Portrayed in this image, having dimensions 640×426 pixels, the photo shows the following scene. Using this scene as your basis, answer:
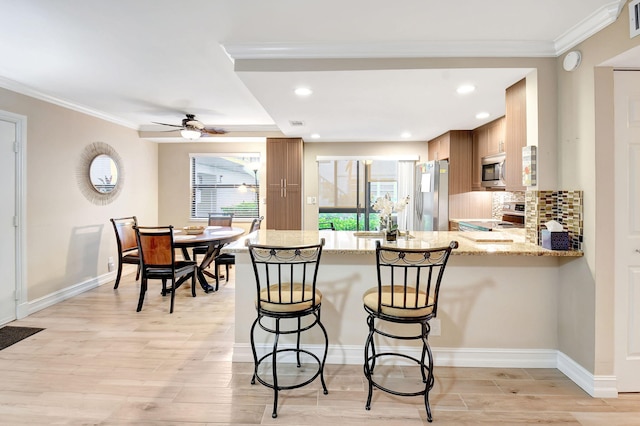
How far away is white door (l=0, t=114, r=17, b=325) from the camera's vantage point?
3.09 meters

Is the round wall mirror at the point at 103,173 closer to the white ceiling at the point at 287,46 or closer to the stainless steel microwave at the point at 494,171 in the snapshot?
the white ceiling at the point at 287,46

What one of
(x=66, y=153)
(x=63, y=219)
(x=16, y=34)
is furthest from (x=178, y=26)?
(x=63, y=219)

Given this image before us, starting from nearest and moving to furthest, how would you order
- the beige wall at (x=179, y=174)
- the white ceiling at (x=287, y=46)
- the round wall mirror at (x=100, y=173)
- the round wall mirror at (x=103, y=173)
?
the white ceiling at (x=287, y=46), the round wall mirror at (x=100, y=173), the round wall mirror at (x=103, y=173), the beige wall at (x=179, y=174)

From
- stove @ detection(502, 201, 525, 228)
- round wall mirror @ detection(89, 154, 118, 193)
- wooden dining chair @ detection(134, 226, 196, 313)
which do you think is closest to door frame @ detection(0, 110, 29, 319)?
round wall mirror @ detection(89, 154, 118, 193)

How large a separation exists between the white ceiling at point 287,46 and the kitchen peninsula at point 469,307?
1322mm

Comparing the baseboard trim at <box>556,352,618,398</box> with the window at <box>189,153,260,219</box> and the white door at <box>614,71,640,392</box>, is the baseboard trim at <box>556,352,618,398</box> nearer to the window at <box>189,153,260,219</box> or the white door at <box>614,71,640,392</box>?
the white door at <box>614,71,640,392</box>

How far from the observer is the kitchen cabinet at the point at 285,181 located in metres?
5.08

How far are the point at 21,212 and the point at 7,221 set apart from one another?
0.15 m

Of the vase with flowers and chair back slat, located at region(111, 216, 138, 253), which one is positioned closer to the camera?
the vase with flowers

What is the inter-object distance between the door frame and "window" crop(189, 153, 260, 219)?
8.71 feet

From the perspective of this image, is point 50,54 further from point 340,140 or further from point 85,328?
point 340,140

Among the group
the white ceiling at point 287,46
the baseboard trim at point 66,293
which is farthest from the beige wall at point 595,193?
the baseboard trim at point 66,293

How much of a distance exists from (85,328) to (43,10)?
2607 millimetres

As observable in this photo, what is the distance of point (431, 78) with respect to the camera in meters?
2.49
